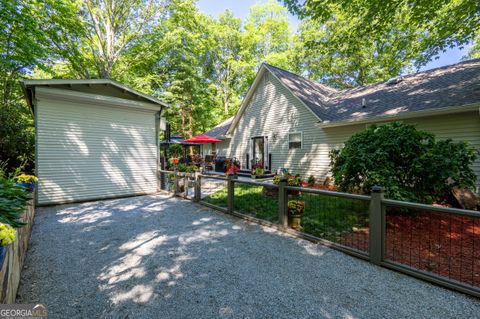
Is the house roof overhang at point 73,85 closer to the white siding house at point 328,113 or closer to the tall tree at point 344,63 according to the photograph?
the white siding house at point 328,113

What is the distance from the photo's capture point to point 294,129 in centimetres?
1059

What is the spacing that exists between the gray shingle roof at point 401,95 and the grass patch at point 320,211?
4.01 metres

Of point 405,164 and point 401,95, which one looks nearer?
point 405,164

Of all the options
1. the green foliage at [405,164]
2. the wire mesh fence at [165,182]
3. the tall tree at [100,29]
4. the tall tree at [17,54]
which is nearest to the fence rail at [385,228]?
the green foliage at [405,164]

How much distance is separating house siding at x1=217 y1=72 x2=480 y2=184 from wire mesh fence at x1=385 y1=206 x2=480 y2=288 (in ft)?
11.1

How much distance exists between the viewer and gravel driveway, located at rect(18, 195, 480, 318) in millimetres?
2150

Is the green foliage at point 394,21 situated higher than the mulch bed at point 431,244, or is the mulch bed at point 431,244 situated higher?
the green foliage at point 394,21

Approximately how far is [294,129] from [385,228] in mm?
8016

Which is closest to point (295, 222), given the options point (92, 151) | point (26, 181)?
point (26, 181)

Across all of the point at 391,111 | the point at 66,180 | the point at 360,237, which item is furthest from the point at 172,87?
the point at 360,237

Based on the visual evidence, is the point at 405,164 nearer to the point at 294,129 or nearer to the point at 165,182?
the point at 294,129

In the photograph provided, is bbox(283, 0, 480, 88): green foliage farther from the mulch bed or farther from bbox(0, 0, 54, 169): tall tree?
bbox(0, 0, 54, 169): tall tree

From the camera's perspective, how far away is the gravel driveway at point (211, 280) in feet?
7.06

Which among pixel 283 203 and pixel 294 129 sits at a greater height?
pixel 294 129
